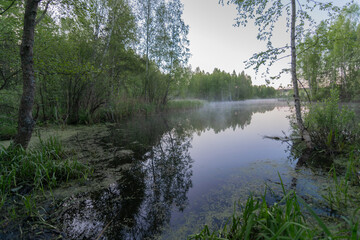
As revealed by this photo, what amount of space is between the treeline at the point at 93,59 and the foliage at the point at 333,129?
231 inches

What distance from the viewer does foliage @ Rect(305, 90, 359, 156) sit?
133 inches

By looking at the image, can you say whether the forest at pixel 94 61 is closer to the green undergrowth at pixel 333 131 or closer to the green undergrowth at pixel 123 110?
the green undergrowth at pixel 123 110

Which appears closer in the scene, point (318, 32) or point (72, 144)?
point (318, 32)

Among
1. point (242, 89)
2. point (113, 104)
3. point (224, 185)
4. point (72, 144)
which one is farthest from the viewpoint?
point (242, 89)

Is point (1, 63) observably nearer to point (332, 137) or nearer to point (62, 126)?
point (62, 126)

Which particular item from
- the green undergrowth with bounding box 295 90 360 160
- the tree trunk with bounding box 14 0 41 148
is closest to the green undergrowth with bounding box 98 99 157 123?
the tree trunk with bounding box 14 0 41 148

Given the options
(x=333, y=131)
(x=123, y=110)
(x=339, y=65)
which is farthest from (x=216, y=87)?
(x=333, y=131)

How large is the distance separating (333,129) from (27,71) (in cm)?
656

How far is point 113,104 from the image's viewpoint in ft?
30.5

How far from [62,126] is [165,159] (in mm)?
5416

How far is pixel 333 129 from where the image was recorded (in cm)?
361

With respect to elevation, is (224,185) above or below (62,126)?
below

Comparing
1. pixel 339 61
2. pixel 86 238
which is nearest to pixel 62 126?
pixel 86 238

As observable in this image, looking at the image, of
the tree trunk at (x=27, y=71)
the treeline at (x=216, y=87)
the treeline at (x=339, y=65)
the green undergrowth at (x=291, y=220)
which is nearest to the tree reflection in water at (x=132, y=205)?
the green undergrowth at (x=291, y=220)
